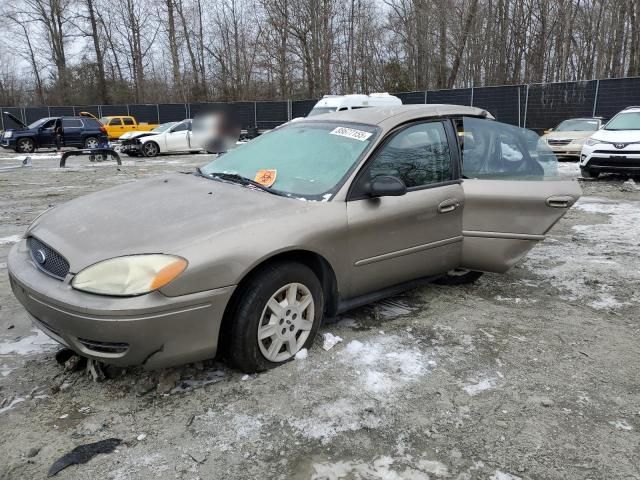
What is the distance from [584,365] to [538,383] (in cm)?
45

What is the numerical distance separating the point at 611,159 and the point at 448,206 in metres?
8.44

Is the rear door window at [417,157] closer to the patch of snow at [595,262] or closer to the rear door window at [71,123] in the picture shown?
the patch of snow at [595,262]

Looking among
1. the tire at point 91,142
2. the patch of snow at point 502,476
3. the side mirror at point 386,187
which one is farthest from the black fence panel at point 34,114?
the patch of snow at point 502,476

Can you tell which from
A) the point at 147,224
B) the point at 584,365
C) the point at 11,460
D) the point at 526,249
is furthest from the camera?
the point at 526,249

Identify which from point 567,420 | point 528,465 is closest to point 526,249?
point 567,420

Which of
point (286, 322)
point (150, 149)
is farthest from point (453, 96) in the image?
point (286, 322)

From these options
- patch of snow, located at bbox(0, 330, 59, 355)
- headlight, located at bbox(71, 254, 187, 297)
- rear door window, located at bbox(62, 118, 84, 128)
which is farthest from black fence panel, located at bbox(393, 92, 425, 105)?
headlight, located at bbox(71, 254, 187, 297)

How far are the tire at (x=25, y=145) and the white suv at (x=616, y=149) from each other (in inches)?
813

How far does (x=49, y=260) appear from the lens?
9.01 ft

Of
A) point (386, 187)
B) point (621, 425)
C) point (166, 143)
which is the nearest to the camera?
point (621, 425)

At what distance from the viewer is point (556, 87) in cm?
2009

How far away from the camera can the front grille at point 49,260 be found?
8.63 ft

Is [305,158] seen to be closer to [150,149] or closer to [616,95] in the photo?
[150,149]

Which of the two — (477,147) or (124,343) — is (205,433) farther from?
(477,147)
